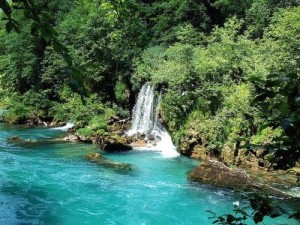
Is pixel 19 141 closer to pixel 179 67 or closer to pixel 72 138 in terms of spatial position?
pixel 72 138

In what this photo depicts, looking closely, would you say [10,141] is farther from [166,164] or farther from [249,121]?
[249,121]

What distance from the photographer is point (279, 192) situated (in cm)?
1129

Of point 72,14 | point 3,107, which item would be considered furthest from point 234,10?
point 3,107

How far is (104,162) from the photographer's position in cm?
1612

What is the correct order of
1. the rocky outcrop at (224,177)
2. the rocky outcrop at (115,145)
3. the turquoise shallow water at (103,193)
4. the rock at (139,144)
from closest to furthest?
1. the turquoise shallow water at (103,193)
2. the rocky outcrop at (224,177)
3. the rocky outcrop at (115,145)
4. the rock at (139,144)

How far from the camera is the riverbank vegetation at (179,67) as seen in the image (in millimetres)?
9486

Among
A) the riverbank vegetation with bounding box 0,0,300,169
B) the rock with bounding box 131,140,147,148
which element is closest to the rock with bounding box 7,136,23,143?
the riverbank vegetation with bounding box 0,0,300,169

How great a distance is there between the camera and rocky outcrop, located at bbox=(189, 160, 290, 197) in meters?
11.7

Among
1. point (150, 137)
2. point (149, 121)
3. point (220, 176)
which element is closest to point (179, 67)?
point (150, 137)

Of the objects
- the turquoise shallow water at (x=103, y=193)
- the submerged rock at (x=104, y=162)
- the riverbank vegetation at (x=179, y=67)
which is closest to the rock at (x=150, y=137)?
the riverbank vegetation at (x=179, y=67)

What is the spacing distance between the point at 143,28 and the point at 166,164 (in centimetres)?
1217

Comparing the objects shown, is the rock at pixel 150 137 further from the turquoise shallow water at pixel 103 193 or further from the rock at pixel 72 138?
the rock at pixel 72 138

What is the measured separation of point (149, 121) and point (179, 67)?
474cm

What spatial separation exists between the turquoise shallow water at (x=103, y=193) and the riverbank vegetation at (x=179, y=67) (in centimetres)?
246
